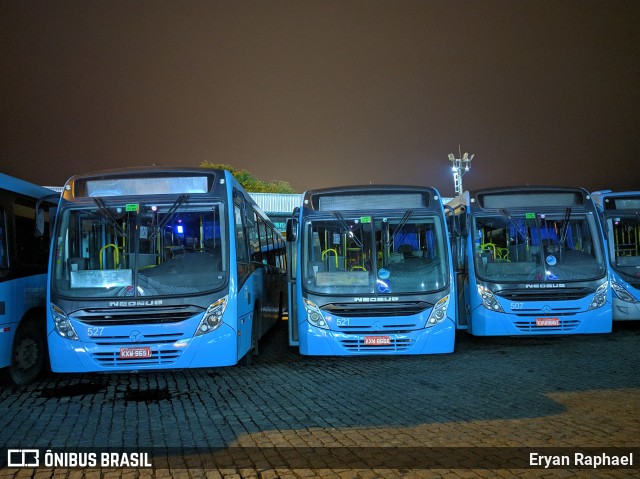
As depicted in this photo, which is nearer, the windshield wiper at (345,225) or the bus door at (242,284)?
the bus door at (242,284)

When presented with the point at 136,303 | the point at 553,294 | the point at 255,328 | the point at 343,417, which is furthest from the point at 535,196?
the point at 136,303

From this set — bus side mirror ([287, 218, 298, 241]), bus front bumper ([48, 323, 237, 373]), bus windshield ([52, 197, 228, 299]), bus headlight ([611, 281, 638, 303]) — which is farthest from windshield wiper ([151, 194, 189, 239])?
bus headlight ([611, 281, 638, 303])

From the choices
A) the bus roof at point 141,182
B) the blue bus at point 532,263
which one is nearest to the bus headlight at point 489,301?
the blue bus at point 532,263

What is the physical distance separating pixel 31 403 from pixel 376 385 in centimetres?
465

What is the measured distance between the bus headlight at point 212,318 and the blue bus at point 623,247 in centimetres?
895

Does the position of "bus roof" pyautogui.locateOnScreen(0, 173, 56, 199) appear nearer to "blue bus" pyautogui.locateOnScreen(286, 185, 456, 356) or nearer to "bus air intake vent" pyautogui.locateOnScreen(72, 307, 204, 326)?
"bus air intake vent" pyautogui.locateOnScreen(72, 307, 204, 326)

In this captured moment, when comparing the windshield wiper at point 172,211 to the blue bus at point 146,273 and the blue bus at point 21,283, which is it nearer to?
the blue bus at point 146,273

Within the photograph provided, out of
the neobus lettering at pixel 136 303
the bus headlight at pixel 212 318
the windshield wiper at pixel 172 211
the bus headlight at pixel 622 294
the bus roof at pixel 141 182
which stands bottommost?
the bus headlight at pixel 622 294

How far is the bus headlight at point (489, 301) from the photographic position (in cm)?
1057

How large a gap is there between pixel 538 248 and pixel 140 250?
7428mm

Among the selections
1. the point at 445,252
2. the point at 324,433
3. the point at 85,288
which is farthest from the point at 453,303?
the point at 85,288

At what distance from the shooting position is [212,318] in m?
7.91

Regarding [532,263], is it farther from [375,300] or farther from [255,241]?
[255,241]

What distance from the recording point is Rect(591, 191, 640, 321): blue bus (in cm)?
1225
